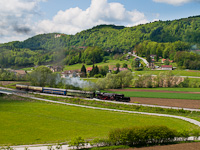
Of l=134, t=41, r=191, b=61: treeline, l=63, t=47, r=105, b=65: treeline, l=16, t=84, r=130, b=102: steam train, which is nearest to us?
l=16, t=84, r=130, b=102: steam train

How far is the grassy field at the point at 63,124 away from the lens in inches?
1001

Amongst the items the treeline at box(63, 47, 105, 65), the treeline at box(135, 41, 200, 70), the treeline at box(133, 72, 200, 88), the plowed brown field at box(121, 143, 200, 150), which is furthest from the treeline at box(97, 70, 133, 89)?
the treeline at box(63, 47, 105, 65)

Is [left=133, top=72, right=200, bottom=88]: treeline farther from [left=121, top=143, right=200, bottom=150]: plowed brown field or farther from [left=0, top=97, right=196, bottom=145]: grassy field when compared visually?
[left=121, top=143, right=200, bottom=150]: plowed brown field

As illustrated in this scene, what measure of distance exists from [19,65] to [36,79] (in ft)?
326

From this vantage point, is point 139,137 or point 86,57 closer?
point 139,137

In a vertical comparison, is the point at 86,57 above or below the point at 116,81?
above

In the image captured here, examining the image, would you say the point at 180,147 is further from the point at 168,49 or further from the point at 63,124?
the point at 168,49

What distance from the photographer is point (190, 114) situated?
39.9 m

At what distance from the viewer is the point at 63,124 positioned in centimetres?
3212

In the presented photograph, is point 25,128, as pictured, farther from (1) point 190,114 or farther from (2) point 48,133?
(1) point 190,114

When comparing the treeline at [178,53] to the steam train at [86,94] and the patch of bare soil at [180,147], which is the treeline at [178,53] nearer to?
the steam train at [86,94]

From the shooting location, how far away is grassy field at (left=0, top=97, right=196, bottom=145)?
25422 millimetres

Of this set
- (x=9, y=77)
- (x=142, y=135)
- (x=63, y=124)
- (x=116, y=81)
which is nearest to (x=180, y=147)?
(x=142, y=135)

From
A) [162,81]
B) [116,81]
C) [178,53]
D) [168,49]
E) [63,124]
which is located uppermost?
[168,49]
